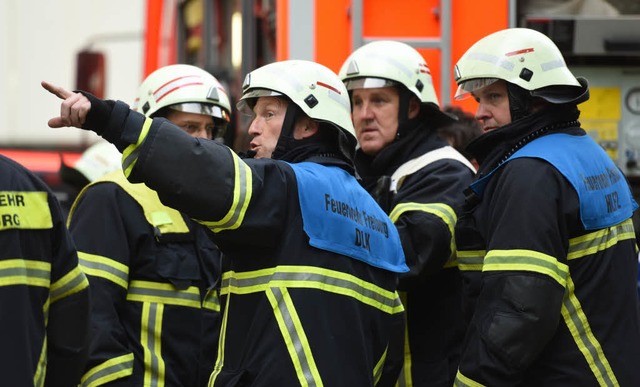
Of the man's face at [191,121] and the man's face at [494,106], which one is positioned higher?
the man's face at [494,106]

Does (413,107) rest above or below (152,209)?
above

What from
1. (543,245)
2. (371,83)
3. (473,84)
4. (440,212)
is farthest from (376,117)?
(543,245)

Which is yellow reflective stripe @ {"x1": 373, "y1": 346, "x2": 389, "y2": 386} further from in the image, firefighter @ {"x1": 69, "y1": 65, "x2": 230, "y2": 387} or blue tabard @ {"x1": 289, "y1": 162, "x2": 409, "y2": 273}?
firefighter @ {"x1": 69, "y1": 65, "x2": 230, "y2": 387}

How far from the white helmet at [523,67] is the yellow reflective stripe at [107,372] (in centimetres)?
149

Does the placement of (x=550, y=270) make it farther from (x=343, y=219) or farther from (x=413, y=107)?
(x=413, y=107)

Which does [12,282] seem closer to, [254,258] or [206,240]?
[254,258]

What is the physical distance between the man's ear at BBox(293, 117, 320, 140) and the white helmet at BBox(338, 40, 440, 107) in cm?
114

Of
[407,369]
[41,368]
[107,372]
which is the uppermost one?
[41,368]

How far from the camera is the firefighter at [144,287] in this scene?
434cm

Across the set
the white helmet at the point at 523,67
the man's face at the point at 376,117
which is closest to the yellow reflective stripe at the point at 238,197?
the white helmet at the point at 523,67

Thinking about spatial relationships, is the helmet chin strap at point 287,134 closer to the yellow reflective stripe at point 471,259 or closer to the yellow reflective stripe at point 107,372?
the yellow reflective stripe at point 471,259

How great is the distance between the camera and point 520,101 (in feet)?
13.9

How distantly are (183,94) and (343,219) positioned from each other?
1222 mm

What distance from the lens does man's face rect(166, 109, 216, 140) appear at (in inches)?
193
